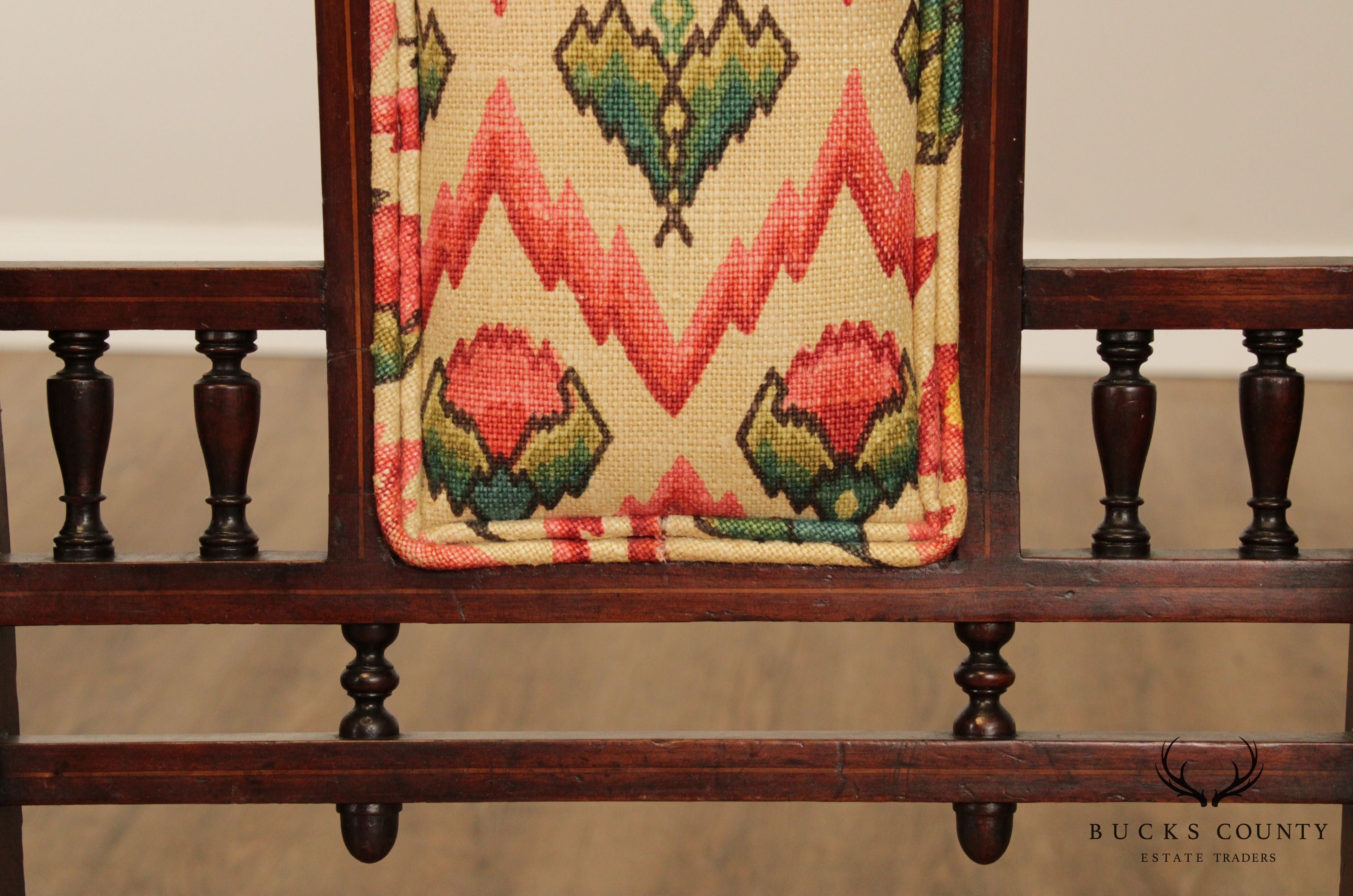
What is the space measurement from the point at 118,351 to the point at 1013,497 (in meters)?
1.36

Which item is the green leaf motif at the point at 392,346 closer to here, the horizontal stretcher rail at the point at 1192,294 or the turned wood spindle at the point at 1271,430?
the horizontal stretcher rail at the point at 1192,294

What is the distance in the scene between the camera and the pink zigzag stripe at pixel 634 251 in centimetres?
60

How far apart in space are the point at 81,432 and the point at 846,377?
1.26 feet

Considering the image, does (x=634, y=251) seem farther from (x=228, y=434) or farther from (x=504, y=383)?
(x=228, y=434)

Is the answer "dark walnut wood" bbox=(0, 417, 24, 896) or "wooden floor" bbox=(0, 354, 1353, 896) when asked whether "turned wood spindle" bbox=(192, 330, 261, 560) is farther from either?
"wooden floor" bbox=(0, 354, 1353, 896)

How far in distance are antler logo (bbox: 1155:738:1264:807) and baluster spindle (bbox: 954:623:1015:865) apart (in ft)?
0.24

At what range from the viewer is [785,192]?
60 cm

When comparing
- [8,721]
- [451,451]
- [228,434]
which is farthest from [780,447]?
[8,721]

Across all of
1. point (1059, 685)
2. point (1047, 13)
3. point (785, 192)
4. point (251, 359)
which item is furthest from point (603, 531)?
point (1047, 13)

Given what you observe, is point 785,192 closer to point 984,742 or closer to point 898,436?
point 898,436

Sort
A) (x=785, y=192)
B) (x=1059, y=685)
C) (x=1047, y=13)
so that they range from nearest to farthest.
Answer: (x=785, y=192)
(x=1059, y=685)
(x=1047, y=13)

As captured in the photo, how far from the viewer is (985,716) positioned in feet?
2.16

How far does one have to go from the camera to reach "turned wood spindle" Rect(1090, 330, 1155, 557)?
0.64 meters

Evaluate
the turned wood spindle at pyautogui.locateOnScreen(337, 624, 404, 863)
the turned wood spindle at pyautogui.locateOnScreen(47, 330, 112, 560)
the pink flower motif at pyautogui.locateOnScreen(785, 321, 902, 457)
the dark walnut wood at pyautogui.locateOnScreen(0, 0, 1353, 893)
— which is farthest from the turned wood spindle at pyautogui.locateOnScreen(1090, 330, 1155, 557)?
the turned wood spindle at pyautogui.locateOnScreen(47, 330, 112, 560)
